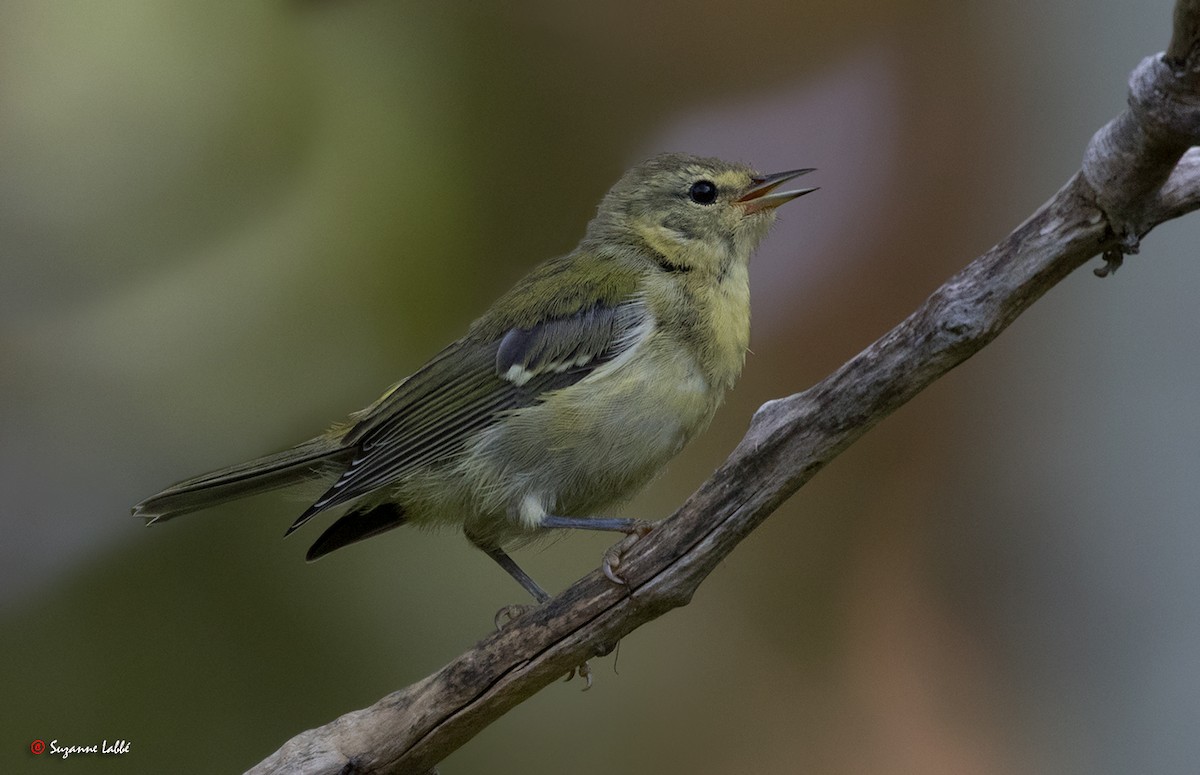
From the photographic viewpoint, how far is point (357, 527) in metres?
2.30

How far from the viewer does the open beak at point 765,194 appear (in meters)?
2.29

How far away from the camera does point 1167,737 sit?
275cm

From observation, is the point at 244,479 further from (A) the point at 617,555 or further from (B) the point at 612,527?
(A) the point at 617,555

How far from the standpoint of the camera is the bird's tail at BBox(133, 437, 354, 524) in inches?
85.9

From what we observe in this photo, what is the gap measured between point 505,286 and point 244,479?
3.61 feet

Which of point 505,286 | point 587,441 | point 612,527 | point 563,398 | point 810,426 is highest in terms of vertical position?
point 505,286

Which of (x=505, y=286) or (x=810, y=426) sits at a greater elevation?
(x=505, y=286)

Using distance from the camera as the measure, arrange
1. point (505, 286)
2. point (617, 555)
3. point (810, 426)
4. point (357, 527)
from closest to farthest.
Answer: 1. point (810, 426)
2. point (617, 555)
3. point (357, 527)
4. point (505, 286)

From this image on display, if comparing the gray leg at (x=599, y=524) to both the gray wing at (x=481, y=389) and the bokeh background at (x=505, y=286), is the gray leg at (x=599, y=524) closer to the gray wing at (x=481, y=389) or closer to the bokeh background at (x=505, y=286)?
the gray wing at (x=481, y=389)

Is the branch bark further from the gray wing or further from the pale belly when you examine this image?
the gray wing

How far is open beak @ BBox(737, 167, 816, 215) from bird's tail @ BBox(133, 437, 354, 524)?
109cm

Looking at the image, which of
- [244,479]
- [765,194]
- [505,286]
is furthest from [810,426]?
[505,286]

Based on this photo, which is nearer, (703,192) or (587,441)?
(587,441)

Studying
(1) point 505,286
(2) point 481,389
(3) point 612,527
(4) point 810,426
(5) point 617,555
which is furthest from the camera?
(1) point 505,286
